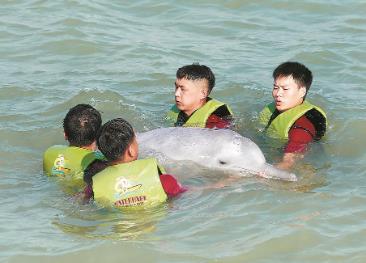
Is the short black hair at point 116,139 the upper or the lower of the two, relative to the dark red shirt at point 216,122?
upper

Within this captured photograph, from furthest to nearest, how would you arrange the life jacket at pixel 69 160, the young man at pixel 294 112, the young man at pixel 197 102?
the young man at pixel 197 102
the young man at pixel 294 112
the life jacket at pixel 69 160

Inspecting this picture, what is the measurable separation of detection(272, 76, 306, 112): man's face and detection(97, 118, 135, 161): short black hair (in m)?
2.37

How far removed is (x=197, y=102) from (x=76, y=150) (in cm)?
180

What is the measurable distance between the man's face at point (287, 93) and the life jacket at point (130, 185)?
2292 millimetres

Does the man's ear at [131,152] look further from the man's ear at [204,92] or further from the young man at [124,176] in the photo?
the man's ear at [204,92]

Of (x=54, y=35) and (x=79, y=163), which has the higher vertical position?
(x=54, y=35)

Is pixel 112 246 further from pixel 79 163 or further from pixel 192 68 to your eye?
pixel 192 68

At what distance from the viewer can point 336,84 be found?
1012 cm

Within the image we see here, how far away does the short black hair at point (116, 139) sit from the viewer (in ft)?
21.2

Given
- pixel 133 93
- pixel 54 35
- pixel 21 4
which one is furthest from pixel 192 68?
pixel 21 4

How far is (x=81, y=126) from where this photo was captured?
744cm

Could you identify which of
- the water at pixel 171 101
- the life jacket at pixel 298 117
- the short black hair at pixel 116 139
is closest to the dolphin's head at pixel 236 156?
the water at pixel 171 101

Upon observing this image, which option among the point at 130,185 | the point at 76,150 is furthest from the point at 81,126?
the point at 130,185

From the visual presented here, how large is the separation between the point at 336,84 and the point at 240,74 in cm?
126
